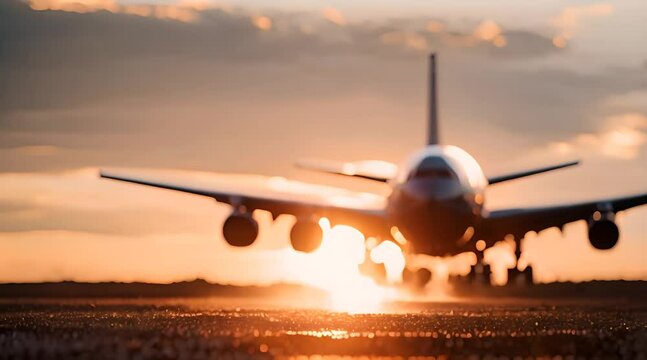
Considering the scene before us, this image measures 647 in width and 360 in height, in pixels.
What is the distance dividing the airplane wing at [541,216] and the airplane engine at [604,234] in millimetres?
1188

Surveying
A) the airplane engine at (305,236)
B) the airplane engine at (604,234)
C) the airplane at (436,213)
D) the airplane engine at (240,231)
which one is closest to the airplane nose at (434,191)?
the airplane at (436,213)

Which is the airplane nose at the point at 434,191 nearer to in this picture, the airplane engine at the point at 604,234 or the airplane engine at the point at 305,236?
the airplane engine at the point at 305,236

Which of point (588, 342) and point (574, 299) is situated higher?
point (574, 299)

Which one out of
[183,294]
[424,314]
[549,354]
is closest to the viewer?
[549,354]

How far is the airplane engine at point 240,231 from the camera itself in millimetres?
54188

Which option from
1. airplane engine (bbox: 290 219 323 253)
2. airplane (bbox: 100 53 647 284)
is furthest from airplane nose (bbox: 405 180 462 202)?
airplane engine (bbox: 290 219 323 253)

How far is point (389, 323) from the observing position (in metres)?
39.3

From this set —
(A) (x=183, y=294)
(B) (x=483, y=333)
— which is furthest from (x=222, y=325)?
(A) (x=183, y=294)

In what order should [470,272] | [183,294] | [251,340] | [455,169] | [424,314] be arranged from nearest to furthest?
1. [251,340]
2. [424,314]
3. [455,169]
4. [470,272]
5. [183,294]

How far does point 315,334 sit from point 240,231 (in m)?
21.7

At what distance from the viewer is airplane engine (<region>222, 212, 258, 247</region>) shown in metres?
54.2

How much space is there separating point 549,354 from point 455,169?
25024mm

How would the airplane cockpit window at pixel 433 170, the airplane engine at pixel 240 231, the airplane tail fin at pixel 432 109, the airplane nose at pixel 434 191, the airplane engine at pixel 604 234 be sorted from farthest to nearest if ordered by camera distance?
the airplane tail fin at pixel 432 109
the airplane engine at pixel 240 231
the airplane engine at pixel 604 234
the airplane cockpit window at pixel 433 170
the airplane nose at pixel 434 191

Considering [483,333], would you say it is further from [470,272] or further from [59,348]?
[470,272]
